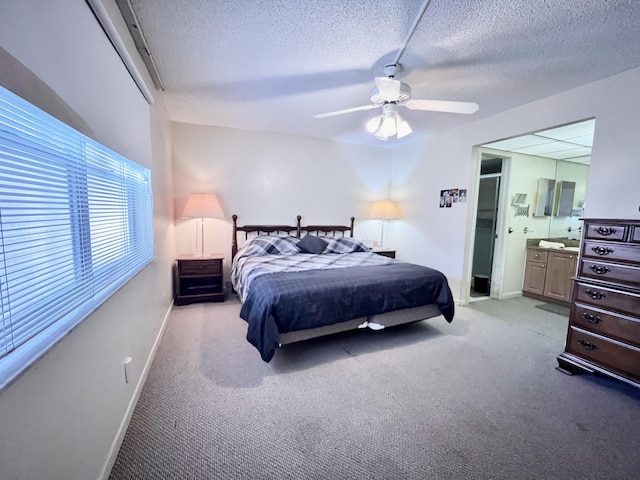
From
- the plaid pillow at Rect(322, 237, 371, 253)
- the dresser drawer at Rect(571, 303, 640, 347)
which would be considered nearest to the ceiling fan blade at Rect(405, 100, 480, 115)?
the dresser drawer at Rect(571, 303, 640, 347)

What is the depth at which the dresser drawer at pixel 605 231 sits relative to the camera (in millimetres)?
1886

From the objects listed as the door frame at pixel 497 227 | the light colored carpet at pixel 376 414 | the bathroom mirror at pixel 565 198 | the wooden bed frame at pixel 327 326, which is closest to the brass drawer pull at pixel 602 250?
the light colored carpet at pixel 376 414

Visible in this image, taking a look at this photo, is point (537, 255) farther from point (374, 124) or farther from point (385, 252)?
point (374, 124)

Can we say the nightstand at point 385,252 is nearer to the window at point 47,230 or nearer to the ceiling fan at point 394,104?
the ceiling fan at point 394,104

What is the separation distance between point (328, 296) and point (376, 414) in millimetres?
904

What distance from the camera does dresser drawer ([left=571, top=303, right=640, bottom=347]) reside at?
184cm

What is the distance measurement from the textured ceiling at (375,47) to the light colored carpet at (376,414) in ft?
8.11

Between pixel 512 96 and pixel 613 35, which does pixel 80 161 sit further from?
pixel 512 96

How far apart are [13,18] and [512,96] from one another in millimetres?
3538

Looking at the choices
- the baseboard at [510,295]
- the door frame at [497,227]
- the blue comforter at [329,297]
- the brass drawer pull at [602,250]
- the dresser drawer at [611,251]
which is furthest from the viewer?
the baseboard at [510,295]

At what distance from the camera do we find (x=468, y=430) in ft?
5.15

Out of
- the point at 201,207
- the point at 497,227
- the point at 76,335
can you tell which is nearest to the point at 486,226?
the point at 497,227

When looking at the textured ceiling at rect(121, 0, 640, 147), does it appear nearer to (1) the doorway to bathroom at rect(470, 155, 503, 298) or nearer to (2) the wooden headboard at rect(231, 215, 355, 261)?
(1) the doorway to bathroom at rect(470, 155, 503, 298)

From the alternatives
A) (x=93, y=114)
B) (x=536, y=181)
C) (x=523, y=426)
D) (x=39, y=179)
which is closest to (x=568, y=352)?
(x=523, y=426)
